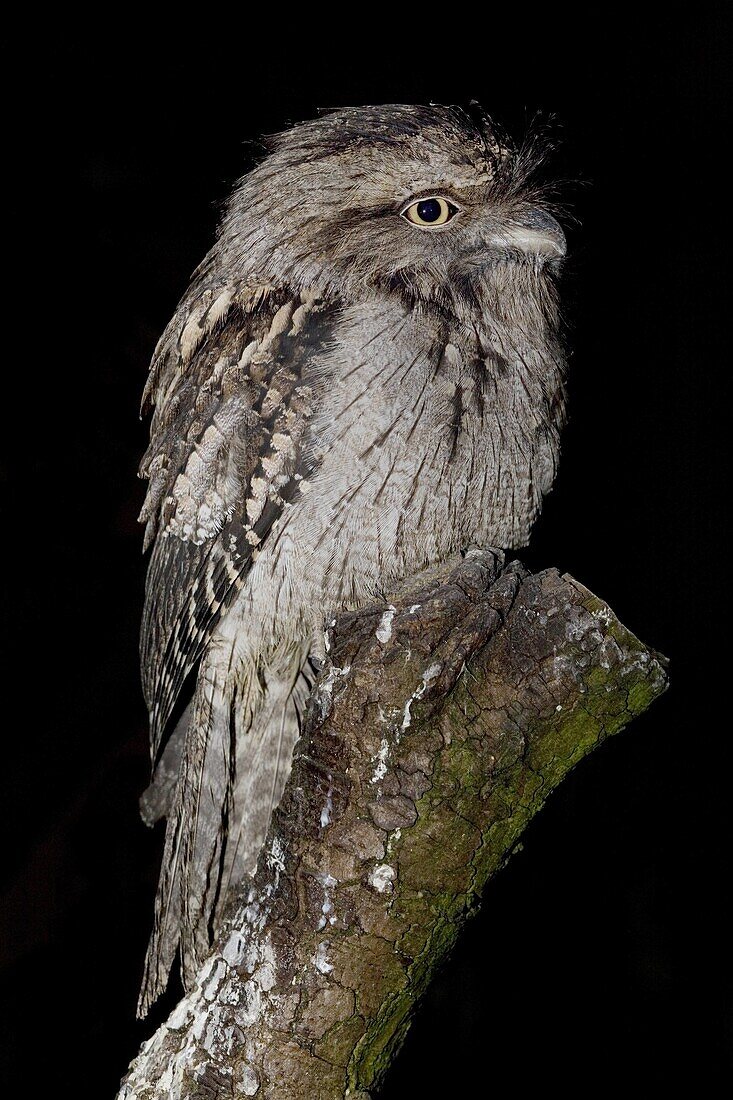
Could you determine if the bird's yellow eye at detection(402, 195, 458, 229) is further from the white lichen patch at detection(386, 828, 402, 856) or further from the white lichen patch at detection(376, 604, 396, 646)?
the white lichen patch at detection(386, 828, 402, 856)

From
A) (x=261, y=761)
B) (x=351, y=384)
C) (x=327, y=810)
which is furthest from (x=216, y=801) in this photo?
(x=351, y=384)

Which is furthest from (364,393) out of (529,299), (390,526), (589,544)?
(589,544)

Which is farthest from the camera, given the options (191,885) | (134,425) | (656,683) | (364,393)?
(134,425)

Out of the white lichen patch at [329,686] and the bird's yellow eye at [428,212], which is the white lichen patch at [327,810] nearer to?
the white lichen patch at [329,686]

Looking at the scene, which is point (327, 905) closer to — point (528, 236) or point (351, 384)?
point (351, 384)

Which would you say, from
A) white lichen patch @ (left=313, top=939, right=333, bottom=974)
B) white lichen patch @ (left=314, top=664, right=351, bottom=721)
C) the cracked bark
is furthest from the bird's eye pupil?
white lichen patch @ (left=313, top=939, right=333, bottom=974)

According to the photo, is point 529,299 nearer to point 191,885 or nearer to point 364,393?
point 364,393
